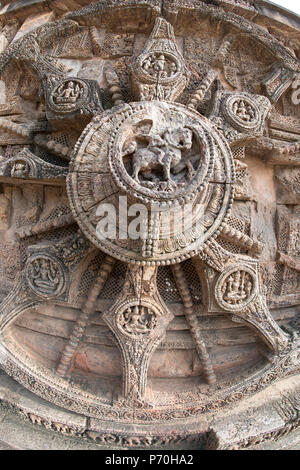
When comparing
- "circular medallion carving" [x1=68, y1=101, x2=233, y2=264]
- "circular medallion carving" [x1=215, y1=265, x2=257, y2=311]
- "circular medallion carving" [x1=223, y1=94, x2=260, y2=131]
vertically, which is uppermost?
"circular medallion carving" [x1=223, y1=94, x2=260, y2=131]

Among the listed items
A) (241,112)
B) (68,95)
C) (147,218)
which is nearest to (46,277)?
(147,218)

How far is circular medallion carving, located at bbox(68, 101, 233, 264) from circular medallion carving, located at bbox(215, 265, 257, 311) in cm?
57

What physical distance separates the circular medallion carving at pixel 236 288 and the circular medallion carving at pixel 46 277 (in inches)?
69.6

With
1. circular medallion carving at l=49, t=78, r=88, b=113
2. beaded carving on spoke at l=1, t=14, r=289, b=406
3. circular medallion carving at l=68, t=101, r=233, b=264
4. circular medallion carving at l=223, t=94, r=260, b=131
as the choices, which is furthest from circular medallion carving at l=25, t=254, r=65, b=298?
circular medallion carving at l=223, t=94, r=260, b=131

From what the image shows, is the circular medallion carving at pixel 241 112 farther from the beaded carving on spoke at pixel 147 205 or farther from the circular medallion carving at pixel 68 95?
the circular medallion carving at pixel 68 95

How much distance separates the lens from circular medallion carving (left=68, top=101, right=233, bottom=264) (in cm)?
280

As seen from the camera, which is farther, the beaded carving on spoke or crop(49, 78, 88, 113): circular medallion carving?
crop(49, 78, 88, 113): circular medallion carving

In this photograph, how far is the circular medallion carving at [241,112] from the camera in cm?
337

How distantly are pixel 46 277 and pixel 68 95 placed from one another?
6.82ft

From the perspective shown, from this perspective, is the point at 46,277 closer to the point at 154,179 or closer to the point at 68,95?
the point at 154,179

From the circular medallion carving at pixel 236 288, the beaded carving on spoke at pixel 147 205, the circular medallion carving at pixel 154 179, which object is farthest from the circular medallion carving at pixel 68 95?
the circular medallion carving at pixel 236 288

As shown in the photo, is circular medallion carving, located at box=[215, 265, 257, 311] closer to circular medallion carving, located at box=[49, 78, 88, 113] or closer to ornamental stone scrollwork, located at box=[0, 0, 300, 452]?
ornamental stone scrollwork, located at box=[0, 0, 300, 452]

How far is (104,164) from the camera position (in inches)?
122

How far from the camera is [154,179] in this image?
9.40 feet
